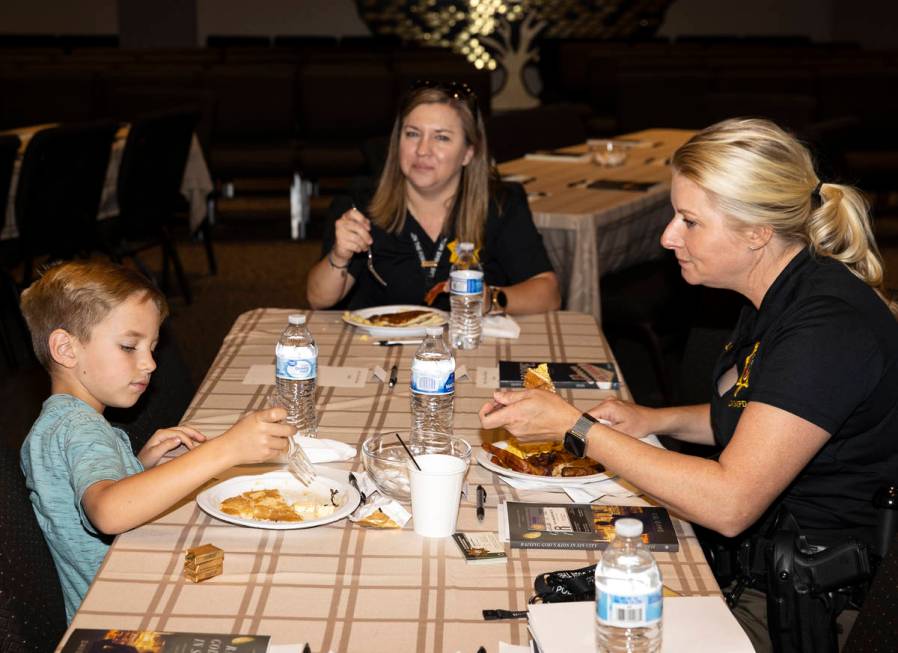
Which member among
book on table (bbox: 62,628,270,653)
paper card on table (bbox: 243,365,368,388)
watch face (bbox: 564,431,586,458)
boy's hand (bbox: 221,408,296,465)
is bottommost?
paper card on table (bbox: 243,365,368,388)

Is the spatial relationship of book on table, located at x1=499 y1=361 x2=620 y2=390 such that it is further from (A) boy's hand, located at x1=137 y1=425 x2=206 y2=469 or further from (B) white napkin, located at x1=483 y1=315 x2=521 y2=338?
(A) boy's hand, located at x1=137 y1=425 x2=206 y2=469

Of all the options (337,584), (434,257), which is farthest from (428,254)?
(337,584)

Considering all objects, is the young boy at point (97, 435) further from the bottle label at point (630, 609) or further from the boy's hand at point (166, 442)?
the bottle label at point (630, 609)

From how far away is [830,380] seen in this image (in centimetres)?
179

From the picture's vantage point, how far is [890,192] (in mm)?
8594

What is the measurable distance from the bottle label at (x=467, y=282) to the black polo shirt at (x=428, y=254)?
572 mm

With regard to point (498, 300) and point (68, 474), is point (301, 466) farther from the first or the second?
point (498, 300)

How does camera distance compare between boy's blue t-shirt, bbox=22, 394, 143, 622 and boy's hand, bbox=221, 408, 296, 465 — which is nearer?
boy's hand, bbox=221, 408, 296, 465

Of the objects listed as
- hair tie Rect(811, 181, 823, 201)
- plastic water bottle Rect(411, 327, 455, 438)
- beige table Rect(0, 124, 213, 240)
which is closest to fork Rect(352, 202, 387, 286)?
plastic water bottle Rect(411, 327, 455, 438)

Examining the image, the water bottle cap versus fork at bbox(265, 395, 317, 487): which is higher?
the water bottle cap

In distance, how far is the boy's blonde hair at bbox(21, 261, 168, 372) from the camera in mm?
2043

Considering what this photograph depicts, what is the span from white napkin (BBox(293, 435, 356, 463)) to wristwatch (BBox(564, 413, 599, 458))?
41 centimetres

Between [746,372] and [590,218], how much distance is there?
2.47 m

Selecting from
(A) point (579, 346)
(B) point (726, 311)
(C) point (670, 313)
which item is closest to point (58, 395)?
(A) point (579, 346)
